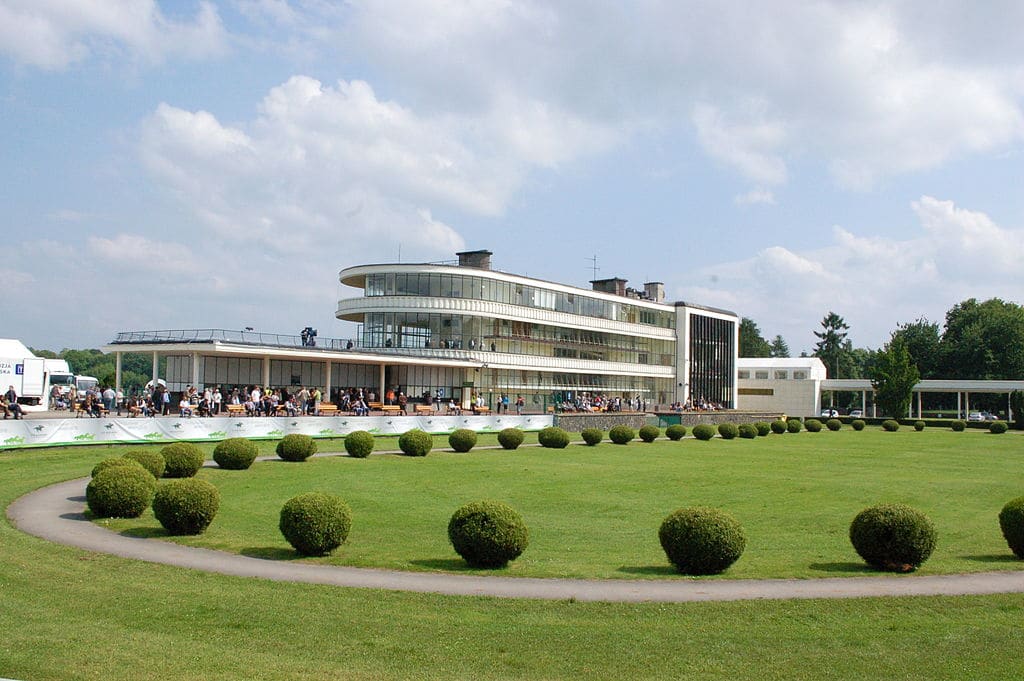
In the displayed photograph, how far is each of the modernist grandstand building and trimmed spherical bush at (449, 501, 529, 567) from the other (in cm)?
3844

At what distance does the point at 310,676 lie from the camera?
8812 millimetres

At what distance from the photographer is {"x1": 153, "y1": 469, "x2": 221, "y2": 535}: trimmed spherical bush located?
1736 centimetres

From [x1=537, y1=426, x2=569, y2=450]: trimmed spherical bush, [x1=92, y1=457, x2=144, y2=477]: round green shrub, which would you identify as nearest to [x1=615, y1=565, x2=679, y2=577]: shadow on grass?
[x1=92, y1=457, x2=144, y2=477]: round green shrub

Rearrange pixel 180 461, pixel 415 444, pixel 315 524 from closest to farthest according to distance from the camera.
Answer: pixel 315 524, pixel 180 461, pixel 415 444

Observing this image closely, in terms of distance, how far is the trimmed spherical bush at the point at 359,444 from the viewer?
35250mm

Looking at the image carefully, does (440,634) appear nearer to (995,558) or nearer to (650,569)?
(650,569)

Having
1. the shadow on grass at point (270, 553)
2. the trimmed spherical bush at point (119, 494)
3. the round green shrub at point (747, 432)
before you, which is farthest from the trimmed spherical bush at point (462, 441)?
the round green shrub at point (747, 432)

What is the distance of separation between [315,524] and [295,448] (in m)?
18.5

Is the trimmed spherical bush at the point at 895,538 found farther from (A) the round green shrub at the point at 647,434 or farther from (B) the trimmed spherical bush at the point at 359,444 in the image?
(A) the round green shrub at the point at 647,434

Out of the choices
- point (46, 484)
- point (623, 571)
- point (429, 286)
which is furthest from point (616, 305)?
point (623, 571)

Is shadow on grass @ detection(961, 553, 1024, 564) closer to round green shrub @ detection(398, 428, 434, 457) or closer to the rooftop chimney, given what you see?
round green shrub @ detection(398, 428, 434, 457)

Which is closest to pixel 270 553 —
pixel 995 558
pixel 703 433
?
pixel 995 558

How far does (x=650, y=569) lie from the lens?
48.5 ft

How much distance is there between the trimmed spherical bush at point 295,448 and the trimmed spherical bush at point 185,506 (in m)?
15.1
